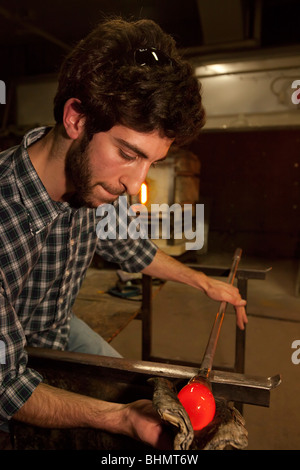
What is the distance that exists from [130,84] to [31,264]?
68 cm

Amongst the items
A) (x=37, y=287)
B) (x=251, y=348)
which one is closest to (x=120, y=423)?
(x=37, y=287)

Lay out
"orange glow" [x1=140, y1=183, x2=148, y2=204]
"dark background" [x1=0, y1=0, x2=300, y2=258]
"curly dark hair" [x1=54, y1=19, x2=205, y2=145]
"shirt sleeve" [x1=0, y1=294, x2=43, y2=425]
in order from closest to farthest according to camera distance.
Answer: "shirt sleeve" [x1=0, y1=294, x2=43, y2=425]
"curly dark hair" [x1=54, y1=19, x2=205, y2=145]
"dark background" [x1=0, y1=0, x2=300, y2=258]
"orange glow" [x1=140, y1=183, x2=148, y2=204]

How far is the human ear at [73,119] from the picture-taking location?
3.74ft

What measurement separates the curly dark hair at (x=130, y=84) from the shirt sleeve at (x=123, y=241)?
607 millimetres

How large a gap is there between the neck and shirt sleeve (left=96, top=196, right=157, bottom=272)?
16.6 inches

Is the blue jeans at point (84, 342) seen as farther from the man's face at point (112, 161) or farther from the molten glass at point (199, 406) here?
the molten glass at point (199, 406)

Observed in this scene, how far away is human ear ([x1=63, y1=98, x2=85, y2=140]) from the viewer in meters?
1.14

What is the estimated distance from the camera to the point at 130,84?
1.07 metres

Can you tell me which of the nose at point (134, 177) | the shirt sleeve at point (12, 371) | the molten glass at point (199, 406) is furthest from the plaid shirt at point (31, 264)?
the molten glass at point (199, 406)

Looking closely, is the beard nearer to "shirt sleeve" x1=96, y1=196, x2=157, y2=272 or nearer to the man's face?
the man's face

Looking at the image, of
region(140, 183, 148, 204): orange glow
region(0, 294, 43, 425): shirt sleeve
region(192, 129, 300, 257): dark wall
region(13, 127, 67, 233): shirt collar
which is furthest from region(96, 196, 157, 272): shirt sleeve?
region(192, 129, 300, 257): dark wall

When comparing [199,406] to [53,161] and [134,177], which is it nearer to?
[134,177]

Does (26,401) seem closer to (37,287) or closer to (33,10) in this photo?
(37,287)

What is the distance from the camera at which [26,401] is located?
94 centimetres
